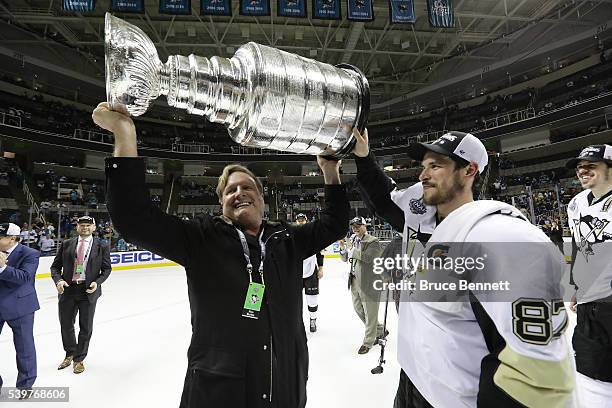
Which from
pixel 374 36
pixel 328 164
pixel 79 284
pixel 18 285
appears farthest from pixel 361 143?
pixel 374 36

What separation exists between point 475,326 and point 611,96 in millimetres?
18862

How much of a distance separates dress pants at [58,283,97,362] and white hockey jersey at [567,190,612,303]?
4626 mm

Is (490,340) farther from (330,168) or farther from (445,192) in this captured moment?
(330,168)

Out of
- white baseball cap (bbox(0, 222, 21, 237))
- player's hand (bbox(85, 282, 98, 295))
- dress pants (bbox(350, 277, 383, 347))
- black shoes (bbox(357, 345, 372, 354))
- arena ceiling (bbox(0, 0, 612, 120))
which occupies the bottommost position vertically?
black shoes (bbox(357, 345, 372, 354))

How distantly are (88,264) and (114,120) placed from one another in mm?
3743

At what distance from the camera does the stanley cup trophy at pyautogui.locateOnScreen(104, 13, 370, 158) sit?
3.35 feet

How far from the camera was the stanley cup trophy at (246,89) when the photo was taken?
1.02 m

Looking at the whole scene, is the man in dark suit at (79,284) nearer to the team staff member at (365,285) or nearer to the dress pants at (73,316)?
the dress pants at (73,316)

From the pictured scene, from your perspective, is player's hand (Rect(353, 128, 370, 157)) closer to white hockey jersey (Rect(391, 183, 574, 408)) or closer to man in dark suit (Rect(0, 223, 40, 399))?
white hockey jersey (Rect(391, 183, 574, 408))

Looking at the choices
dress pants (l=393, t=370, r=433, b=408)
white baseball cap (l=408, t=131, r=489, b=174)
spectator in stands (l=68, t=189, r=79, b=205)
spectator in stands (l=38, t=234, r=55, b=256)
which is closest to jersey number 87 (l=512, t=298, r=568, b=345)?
dress pants (l=393, t=370, r=433, b=408)

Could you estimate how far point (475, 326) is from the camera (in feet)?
3.34

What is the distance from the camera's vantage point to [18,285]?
3225mm

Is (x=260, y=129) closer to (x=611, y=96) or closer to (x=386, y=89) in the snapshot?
(x=611, y=96)

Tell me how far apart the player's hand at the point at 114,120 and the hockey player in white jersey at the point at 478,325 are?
0.82 metres
